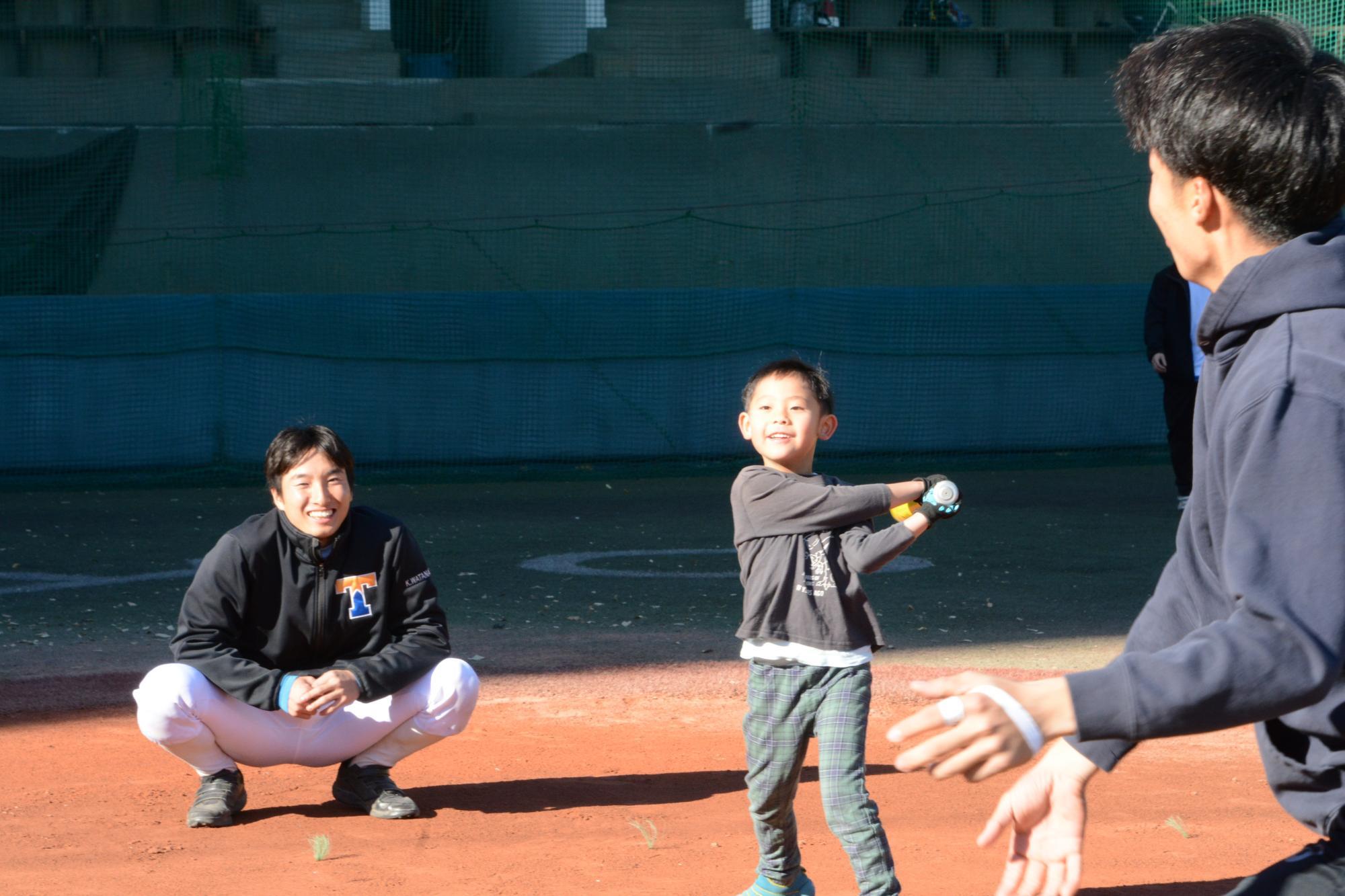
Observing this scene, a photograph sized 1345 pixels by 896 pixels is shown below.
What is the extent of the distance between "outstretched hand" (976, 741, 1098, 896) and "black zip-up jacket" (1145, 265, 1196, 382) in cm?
736

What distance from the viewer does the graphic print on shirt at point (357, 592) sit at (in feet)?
15.3

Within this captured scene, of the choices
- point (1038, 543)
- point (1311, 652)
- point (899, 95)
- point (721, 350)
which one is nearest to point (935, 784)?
point (1311, 652)

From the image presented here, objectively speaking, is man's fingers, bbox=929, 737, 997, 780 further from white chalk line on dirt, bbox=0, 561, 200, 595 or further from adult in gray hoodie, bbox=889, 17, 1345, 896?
white chalk line on dirt, bbox=0, 561, 200, 595

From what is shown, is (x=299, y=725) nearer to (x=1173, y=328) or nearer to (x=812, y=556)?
(x=812, y=556)

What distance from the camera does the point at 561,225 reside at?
16.6 metres

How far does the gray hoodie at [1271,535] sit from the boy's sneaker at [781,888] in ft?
6.86

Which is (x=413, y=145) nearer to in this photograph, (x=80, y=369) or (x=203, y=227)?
(x=203, y=227)

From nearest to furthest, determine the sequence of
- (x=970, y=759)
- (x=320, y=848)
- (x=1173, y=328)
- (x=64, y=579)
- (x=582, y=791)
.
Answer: (x=970, y=759)
(x=320, y=848)
(x=582, y=791)
(x=64, y=579)
(x=1173, y=328)

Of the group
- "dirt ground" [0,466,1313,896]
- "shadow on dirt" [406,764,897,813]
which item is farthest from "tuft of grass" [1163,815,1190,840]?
"shadow on dirt" [406,764,897,813]

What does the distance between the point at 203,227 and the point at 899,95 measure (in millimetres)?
7935

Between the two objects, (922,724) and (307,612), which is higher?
(922,724)

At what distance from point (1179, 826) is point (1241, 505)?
3196 mm

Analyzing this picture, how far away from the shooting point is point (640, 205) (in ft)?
55.8

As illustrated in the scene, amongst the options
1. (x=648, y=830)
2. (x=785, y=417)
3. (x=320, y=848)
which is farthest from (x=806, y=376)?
(x=320, y=848)
